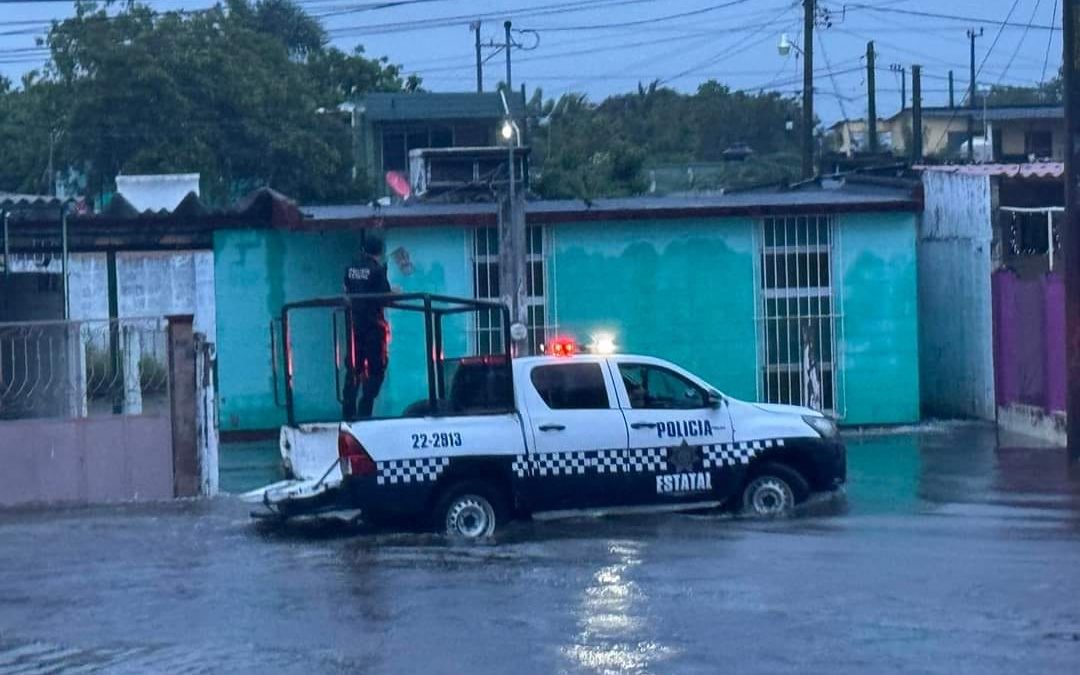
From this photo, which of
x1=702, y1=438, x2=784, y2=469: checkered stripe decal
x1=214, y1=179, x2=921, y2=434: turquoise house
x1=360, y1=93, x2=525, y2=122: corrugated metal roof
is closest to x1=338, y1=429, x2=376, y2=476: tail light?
x1=702, y1=438, x2=784, y2=469: checkered stripe decal

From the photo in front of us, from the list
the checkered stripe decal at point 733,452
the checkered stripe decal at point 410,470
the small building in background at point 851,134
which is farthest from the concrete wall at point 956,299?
the small building in background at point 851,134

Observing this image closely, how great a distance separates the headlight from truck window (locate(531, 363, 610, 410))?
1850 mm

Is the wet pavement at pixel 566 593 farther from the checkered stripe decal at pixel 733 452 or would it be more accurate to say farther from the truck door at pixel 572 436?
the checkered stripe decal at pixel 733 452

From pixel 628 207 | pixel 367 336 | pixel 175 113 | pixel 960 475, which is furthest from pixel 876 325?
pixel 175 113

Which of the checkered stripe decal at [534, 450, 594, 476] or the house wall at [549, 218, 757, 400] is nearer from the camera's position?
the checkered stripe decal at [534, 450, 594, 476]

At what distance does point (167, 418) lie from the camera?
15914mm

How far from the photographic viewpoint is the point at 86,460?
15.8 m

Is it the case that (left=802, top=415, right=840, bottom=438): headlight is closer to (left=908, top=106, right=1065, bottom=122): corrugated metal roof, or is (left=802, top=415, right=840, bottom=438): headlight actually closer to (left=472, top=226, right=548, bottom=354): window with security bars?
(left=472, top=226, right=548, bottom=354): window with security bars

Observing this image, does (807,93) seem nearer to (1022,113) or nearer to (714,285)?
(1022,113)

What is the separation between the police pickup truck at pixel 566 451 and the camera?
13.2 meters

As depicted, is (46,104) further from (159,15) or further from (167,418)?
(167,418)

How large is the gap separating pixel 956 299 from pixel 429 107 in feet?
96.7

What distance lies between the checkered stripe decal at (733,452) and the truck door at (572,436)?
773 millimetres

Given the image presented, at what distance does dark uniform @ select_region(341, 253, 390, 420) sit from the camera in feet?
48.4
